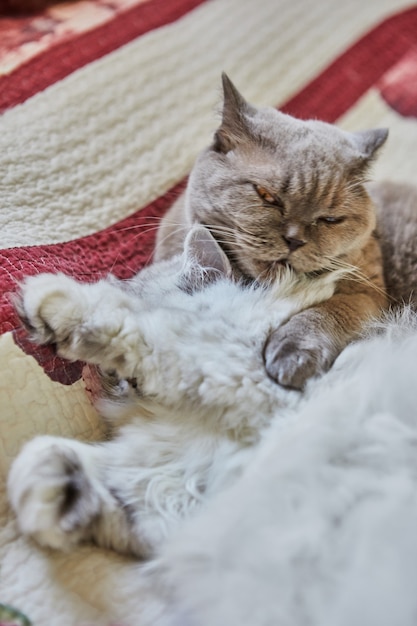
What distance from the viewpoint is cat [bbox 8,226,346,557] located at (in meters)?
0.79

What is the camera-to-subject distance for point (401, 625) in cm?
65

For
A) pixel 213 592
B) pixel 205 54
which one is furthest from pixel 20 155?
pixel 213 592

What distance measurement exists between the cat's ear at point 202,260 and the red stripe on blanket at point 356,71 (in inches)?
31.2

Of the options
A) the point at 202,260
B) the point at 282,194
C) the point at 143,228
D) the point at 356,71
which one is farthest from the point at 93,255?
the point at 356,71

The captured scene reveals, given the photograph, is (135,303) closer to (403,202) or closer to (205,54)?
(403,202)

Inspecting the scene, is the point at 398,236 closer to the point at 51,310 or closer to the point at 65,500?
the point at 51,310

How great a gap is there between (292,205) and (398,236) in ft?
1.19

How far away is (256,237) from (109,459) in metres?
0.51

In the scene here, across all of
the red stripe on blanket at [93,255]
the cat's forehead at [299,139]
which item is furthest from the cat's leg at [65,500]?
the cat's forehead at [299,139]

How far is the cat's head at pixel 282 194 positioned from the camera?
1.16 metres

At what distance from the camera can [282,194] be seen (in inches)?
46.0

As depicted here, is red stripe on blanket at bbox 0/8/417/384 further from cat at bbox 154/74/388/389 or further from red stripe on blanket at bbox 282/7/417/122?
cat at bbox 154/74/388/389

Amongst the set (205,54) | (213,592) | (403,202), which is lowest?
(403,202)

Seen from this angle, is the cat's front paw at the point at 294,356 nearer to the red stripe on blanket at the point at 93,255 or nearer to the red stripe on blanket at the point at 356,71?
the red stripe on blanket at the point at 93,255
